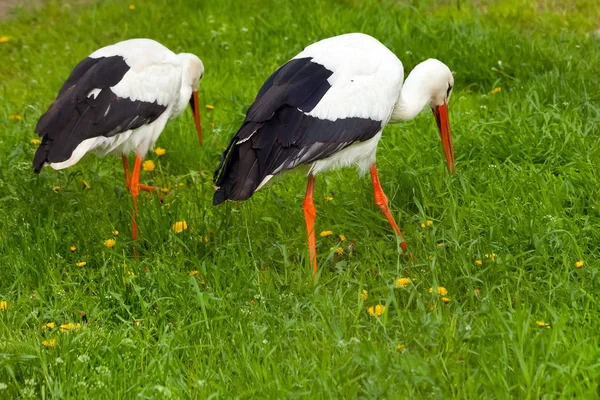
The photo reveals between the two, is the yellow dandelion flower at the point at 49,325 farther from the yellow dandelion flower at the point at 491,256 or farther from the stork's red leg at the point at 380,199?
the yellow dandelion flower at the point at 491,256

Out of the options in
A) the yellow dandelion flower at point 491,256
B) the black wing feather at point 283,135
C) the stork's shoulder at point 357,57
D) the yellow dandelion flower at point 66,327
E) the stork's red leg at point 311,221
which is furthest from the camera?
the stork's shoulder at point 357,57

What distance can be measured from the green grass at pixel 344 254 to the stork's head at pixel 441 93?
6.4 inches

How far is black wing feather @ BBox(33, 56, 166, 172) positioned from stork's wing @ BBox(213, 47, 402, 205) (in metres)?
0.84

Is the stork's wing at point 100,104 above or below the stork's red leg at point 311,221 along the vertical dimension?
above

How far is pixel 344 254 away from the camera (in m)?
4.13

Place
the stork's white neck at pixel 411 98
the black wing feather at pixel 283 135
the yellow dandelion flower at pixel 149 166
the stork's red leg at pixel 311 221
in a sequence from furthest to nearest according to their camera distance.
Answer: the yellow dandelion flower at pixel 149 166, the stork's white neck at pixel 411 98, the stork's red leg at pixel 311 221, the black wing feather at pixel 283 135

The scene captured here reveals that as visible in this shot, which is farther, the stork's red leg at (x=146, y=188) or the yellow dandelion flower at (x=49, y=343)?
the stork's red leg at (x=146, y=188)

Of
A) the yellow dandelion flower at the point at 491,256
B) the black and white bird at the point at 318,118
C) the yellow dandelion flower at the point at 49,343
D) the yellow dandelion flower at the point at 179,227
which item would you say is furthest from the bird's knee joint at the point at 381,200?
the yellow dandelion flower at the point at 49,343

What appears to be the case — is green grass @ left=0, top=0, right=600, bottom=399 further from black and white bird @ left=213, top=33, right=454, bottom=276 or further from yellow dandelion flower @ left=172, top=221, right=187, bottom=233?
black and white bird @ left=213, top=33, right=454, bottom=276

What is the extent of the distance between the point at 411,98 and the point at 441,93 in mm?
239

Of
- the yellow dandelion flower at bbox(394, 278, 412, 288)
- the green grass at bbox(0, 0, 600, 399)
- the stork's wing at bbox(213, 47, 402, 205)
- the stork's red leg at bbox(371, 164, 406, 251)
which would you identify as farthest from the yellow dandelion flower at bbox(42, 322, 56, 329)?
the stork's red leg at bbox(371, 164, 406, 251)

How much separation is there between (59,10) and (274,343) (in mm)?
5781

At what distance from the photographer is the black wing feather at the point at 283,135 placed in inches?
150

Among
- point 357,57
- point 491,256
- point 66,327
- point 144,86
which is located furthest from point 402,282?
point 144,86
